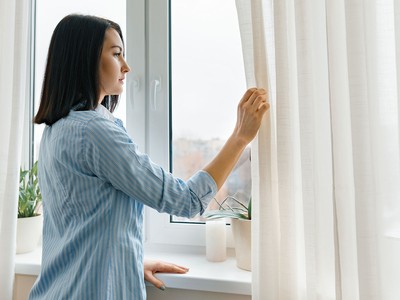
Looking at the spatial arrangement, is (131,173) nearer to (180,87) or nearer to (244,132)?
(244,132)

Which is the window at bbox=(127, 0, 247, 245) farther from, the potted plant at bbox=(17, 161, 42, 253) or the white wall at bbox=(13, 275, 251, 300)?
the potted plant at bbox=(17, 161, 42, 253)

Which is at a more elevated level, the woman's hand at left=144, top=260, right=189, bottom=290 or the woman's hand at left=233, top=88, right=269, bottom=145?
the woman's hand at left=233, top=88, right=269, bottom=145

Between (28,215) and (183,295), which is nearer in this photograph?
(183,295)

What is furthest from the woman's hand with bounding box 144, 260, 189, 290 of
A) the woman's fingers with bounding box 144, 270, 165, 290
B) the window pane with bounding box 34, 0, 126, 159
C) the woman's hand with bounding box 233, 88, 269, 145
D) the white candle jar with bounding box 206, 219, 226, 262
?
the window pane with bounding box 34, 0, 126, 159

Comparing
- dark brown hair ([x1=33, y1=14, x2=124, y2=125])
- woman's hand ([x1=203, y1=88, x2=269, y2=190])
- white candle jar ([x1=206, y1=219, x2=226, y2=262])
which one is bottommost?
white candle jar ([x1=206, y1=219, x2=226, y2=262])

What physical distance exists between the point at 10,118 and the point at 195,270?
0.80 m

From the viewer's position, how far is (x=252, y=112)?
37.2 inches

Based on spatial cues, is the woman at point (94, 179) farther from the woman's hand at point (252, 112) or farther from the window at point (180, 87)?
the window at point (180, 87)

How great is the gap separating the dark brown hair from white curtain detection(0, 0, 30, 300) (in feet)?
1.05

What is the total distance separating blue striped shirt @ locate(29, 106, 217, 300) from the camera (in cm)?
86

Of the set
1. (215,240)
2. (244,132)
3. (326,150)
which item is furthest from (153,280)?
(326,150)

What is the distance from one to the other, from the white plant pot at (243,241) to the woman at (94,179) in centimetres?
25

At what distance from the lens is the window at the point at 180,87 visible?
1.36m

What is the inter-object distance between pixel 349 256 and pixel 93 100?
746mm
